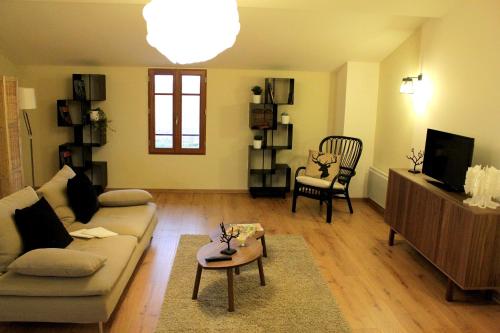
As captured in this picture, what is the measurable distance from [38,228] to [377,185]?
4461mm

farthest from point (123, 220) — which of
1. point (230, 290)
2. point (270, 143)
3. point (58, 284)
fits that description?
point (270, 143)

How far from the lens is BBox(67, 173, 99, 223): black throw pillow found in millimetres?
3990

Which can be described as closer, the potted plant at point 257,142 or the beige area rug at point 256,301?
the beige area rug at point 256,301

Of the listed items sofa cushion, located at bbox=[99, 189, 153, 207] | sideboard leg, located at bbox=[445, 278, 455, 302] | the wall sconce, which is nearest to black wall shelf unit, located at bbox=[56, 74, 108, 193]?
sofa cushion, located at bbox=[99, 189, 153, 207]

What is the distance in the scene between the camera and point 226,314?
3.19 meters

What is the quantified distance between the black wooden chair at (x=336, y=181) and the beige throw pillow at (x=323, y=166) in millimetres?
91

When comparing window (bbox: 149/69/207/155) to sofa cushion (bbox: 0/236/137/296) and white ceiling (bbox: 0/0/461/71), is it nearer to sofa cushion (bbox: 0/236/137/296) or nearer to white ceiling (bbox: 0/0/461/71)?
white ceiling (bbox: 0/0/461/71)

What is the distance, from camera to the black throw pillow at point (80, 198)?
3.99 m

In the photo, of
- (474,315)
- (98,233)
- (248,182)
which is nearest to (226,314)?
(98,233)

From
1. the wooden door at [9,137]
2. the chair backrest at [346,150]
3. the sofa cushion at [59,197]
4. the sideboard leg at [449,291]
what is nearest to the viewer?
the sideboard leg at [449,291]

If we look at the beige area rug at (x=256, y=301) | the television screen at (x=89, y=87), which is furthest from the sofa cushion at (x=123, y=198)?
the television screen at (x=89, y=87)

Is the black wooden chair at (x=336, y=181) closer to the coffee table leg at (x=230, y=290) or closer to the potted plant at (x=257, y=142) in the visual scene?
the potted plant at (x=257, y=142)

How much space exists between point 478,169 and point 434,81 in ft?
5.13

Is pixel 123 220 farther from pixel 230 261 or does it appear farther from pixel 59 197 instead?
pixel 230 261
